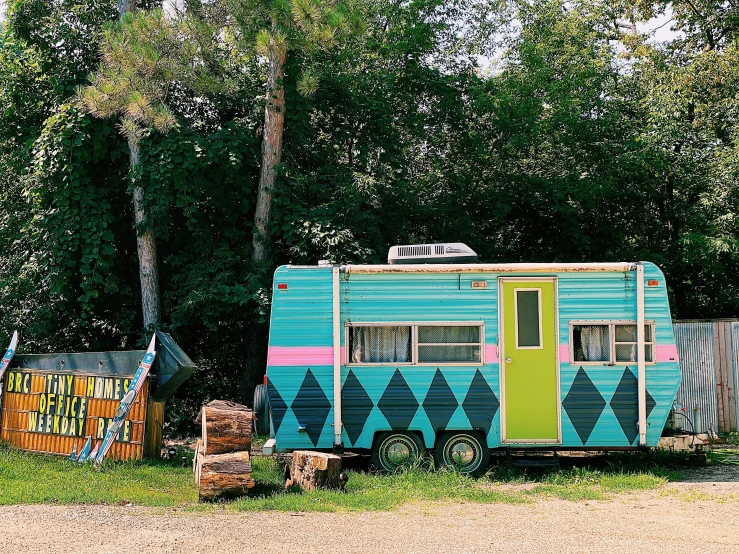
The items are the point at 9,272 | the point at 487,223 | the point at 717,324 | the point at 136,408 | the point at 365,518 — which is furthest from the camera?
the point at 487,223

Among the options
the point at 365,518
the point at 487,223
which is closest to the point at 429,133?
the point at 487,223

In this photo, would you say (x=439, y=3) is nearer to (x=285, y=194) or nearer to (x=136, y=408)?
(x=285, y=194)

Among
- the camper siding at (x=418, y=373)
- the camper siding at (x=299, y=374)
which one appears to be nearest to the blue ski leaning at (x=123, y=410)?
the camper siding at (x=299, y=374)

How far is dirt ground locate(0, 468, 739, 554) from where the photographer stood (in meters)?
6.87

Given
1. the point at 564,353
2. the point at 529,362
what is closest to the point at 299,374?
the point at 529,362

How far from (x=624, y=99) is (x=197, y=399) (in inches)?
449

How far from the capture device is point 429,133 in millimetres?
17547

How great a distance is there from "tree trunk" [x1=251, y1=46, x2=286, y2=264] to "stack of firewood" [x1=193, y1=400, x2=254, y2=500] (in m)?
4.68

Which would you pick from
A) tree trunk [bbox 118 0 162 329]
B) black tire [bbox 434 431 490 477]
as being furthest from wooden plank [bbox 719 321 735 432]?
tree trunk [bbox 118 0 162 329]

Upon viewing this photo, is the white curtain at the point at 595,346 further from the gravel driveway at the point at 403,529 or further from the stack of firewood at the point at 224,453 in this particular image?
the stack of firewood at the point at 224,453

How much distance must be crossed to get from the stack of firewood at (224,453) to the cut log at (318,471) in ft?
1.95

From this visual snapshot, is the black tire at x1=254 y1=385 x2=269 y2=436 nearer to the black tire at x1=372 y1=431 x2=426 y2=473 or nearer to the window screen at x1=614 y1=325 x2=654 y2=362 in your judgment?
the black tire at x1=372 y1=431 x2=426 y2=473

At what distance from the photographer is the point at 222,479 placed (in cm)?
874

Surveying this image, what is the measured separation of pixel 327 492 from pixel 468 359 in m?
2.59
